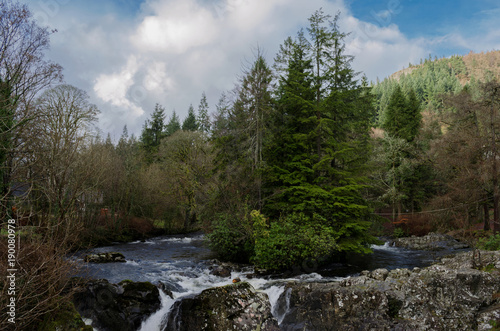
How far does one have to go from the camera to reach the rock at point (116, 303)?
7.51 meters

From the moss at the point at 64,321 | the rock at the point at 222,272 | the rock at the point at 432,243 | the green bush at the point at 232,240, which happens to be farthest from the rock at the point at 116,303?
the rock at the point at 432,243

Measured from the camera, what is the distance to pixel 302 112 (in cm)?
1584

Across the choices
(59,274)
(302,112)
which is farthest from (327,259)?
(59,274)

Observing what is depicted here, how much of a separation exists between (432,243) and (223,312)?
20112 millimetres

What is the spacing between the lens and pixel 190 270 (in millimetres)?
12641

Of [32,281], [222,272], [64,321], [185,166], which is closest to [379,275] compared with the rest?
[222,272]

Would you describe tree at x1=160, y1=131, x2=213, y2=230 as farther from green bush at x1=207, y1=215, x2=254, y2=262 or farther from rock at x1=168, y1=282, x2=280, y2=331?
rock at x1=168, y1=282, x2=280, y2=331

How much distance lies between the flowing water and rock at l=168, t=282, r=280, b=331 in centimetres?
42

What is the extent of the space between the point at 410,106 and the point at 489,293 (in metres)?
29.9

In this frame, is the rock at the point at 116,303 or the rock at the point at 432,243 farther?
the rock at the point at 432,243

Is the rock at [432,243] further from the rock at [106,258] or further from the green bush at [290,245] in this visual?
the rock at [106,258]

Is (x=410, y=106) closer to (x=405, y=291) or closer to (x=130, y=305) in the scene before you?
(x=405, y=291)

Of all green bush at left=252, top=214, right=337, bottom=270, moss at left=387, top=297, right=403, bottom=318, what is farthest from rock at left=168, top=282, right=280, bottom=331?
green bush at left=252, top=214, right=337, bottom=270

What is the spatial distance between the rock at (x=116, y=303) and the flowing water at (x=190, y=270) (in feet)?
1.07
